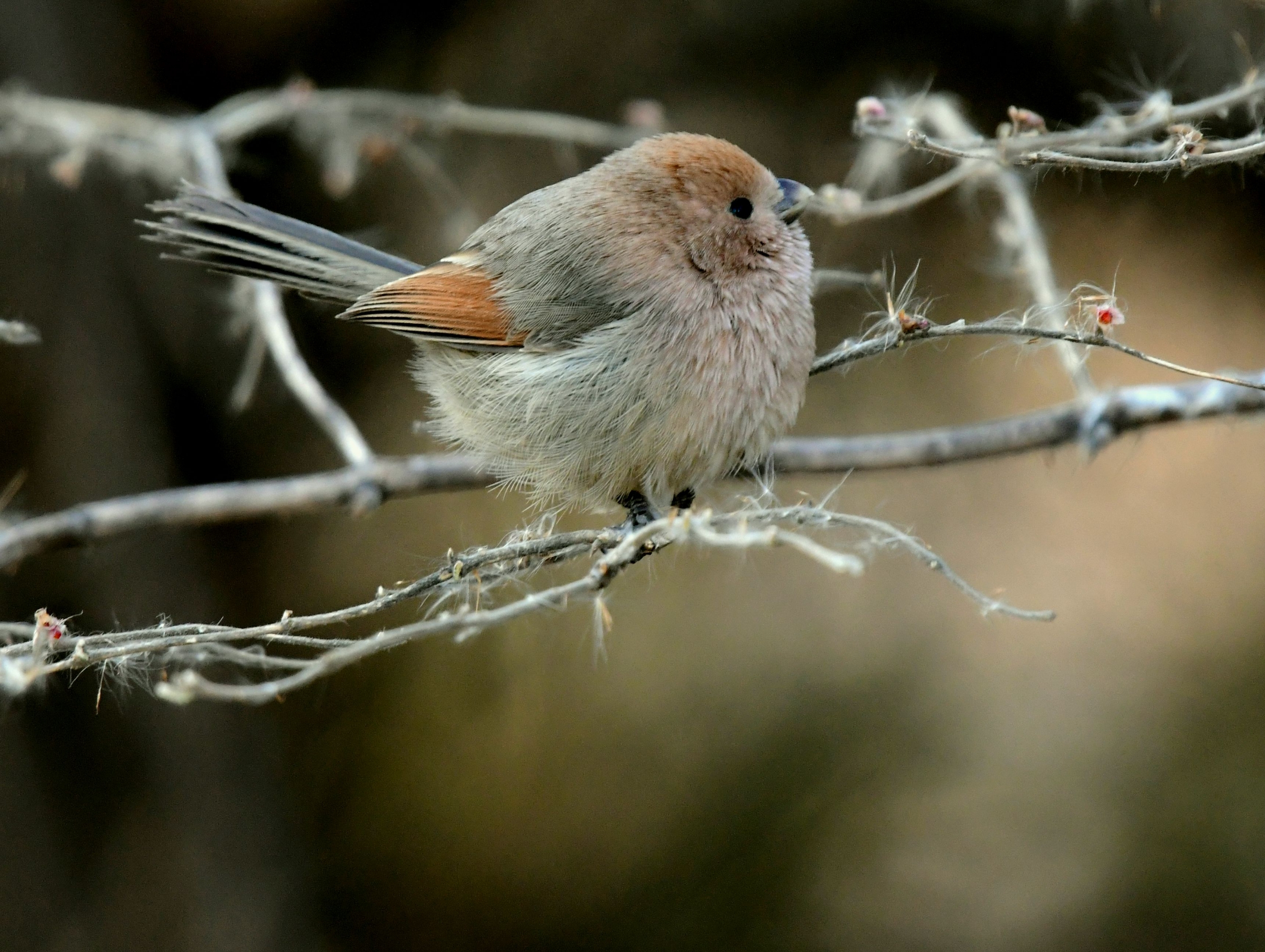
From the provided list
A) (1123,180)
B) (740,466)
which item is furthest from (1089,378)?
(1123,180)

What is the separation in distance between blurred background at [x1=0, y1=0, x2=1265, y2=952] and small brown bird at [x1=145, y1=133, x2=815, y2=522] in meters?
0.71

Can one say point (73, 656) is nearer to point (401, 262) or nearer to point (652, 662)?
point (401, 262)

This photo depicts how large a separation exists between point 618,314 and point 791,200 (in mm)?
543

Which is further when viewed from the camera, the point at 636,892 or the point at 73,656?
the point at 636,892

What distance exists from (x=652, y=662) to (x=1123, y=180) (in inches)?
96.1

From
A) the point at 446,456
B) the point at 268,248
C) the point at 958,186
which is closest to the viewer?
the point at 268,248

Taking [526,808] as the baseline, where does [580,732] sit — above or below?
above

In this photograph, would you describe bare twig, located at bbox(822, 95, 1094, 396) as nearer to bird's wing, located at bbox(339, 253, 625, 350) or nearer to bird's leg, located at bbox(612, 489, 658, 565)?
bird's wing, located at bbox(339, 253, 625, 350)

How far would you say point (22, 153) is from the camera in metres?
4.34

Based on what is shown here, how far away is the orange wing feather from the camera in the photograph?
3104mm

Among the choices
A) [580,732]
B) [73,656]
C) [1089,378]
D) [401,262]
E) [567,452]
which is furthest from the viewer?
[580,732]

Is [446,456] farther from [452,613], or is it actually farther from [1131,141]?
[1131,141]

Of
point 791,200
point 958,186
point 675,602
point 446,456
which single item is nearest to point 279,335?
point 446,456

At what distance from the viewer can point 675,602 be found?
170 inches
